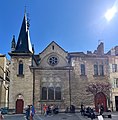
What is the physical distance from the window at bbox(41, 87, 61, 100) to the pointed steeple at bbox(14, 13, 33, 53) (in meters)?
7.02

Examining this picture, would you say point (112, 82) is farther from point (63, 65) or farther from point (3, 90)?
point (3, 90)

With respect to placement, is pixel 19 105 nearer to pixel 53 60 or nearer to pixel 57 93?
pixel 57 93

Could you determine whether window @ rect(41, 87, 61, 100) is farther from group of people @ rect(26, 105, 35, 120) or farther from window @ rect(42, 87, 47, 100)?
group of people @ rect(26, 105, 35, 120)

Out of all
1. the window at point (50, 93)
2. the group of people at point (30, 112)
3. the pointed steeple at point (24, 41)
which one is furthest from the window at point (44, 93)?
the group of people at point (30, 112)

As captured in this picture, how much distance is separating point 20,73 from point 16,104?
4897mm

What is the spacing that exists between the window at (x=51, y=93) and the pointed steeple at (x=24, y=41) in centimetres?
702

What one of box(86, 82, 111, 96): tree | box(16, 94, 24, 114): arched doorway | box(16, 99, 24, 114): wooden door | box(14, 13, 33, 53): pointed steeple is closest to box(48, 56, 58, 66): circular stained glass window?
box(14, 13, 33, 53): pointed steeple

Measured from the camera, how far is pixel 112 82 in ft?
115

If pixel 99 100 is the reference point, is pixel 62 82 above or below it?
above

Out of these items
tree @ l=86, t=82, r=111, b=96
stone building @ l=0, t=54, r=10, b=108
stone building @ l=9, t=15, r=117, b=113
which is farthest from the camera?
stone building @ l=0, t=54, r=10, b=108

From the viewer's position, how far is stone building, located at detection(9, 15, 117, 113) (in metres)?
34.1

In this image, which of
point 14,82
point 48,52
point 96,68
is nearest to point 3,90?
point 14,82

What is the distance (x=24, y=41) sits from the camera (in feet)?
122

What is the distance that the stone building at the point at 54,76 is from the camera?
34.1 m
